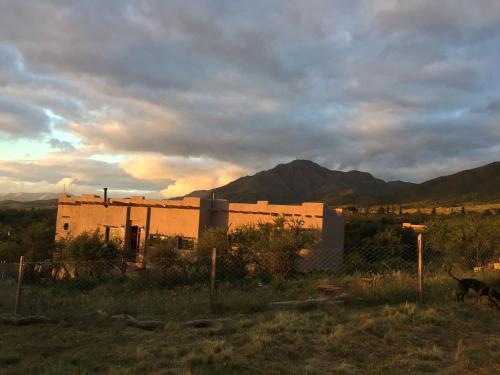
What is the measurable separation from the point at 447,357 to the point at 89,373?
178 inches

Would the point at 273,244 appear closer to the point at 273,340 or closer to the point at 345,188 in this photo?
the point at 273,340

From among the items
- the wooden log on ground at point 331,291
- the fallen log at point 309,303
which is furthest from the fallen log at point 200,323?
the wooden log on ground at point 331,291

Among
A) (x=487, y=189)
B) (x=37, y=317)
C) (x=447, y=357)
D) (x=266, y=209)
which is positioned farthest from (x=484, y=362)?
(x=487, y=189)

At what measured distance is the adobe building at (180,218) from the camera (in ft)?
100

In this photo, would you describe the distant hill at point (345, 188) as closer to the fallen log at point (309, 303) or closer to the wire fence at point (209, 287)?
the wire fence at point (209, 287)

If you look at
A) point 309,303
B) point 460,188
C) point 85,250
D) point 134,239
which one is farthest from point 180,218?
point 460,188

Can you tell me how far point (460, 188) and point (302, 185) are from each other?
186ft

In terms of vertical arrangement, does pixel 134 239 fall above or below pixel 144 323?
above

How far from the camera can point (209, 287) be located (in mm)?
14734

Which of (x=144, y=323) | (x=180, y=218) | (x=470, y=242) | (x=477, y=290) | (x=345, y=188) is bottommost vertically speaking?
(x=144, y=323)

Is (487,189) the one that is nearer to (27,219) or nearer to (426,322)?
(27,219)

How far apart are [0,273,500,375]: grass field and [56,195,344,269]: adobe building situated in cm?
1828

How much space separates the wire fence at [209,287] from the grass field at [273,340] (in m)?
0.09

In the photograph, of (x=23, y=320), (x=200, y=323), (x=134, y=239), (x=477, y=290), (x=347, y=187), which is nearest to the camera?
(x=200, y=323)
